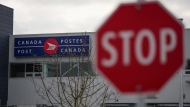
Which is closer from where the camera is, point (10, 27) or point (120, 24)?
point (120, 24)

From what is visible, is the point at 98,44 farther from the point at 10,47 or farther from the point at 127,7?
the point at 10,47

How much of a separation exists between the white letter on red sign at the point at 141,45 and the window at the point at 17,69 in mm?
30896

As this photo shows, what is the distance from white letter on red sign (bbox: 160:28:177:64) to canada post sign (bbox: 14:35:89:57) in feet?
89.6

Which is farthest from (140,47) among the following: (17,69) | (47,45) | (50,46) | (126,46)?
(17,69)

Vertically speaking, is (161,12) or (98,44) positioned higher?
(161,12)

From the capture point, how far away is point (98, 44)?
5.06 meters

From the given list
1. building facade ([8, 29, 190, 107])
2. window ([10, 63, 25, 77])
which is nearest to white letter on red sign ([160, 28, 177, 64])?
building facade ([8, 29, 190, 107])

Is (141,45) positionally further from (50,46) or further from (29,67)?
(29,67)

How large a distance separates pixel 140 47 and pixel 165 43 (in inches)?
10.2

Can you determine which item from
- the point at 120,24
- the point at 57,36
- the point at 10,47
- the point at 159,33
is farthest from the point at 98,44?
the point at 10,47

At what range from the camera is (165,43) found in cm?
493

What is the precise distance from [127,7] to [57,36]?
29.0m

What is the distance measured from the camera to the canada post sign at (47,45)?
33.2 metres

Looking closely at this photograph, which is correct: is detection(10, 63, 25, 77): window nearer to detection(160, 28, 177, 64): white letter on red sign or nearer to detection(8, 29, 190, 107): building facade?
detection(8, 29, 190, 107): building facade
